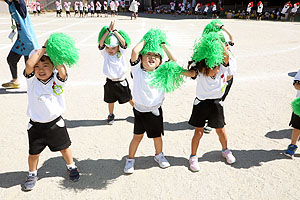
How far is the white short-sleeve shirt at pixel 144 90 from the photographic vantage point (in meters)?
2.89

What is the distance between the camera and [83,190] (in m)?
2.94

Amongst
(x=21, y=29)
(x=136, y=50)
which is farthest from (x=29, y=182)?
(x=21, y=29)

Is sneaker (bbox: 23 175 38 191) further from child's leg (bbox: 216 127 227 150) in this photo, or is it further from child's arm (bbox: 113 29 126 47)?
child's leg (bbox: 216 127 227 150)

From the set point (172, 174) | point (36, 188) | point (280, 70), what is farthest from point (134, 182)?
point (280, 70)

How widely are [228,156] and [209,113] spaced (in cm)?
71

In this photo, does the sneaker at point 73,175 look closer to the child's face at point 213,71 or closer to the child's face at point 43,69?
the child's face at point 43,69

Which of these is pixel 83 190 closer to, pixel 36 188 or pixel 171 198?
pixel 36 188

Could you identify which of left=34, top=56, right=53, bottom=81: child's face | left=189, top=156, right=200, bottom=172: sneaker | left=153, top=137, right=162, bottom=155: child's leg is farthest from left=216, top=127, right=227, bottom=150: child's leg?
left=34, top=56, right=53, bottom=81: child's face

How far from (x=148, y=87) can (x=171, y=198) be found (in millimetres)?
1245

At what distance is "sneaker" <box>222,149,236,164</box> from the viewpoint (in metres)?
3.39

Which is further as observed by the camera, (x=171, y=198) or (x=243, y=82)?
(x=243, y=82)

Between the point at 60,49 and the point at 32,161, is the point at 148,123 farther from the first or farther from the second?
the point at 32,161

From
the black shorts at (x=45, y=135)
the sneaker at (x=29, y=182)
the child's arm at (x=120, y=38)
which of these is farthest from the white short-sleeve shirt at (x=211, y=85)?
the sneaker at (x=29, y=182)

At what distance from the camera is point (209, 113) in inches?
124
